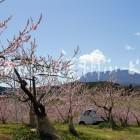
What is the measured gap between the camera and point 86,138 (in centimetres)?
3400

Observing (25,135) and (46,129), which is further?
(25,135)

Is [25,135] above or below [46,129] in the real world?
below

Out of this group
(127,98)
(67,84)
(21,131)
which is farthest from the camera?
(127,98)

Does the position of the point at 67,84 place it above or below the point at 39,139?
above

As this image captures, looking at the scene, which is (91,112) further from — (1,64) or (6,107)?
(1,64)

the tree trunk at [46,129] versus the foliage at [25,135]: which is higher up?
the tree trunk at [46,129]

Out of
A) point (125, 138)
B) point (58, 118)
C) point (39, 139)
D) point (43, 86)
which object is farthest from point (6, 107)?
point (39, 139)

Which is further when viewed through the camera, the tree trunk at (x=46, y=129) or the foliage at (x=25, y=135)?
the foliage at (x=25, y=135)

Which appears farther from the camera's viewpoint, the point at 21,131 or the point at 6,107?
the point at 6,107

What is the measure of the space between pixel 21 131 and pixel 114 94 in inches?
1324

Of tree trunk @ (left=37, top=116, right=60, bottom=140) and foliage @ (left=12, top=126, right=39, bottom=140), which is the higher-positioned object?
tree trunk @ (left=37, top=116, right=60, bottom=140)

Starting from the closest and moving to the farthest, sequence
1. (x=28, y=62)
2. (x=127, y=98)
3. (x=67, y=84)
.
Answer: (x=28, y=62)
(x=67, y=84)
(x=127, y=98)

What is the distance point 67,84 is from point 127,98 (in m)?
21.9

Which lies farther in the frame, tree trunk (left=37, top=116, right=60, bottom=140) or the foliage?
the foliage
